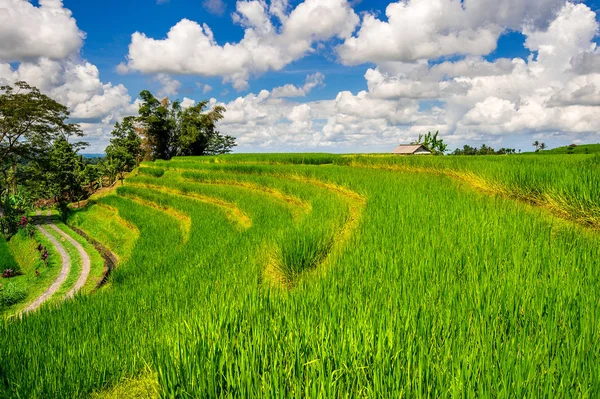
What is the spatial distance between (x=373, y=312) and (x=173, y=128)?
4021 cm

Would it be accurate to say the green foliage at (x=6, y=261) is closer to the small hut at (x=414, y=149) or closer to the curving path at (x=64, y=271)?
the curving path at (x=64, y=271)

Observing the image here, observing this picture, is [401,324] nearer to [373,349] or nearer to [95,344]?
[373,349]

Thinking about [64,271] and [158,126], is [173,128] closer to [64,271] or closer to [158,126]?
[158,126]

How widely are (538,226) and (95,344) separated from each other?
526 cm

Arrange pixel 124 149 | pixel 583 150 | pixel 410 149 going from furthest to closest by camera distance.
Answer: pixel 410 149 < pixel 124 149 < pixel 583 150

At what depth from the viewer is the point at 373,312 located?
2.12m

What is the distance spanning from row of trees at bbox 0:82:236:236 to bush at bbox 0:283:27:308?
39.5ft

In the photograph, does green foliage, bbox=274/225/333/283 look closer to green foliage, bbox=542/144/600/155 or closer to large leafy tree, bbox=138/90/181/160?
green foliage, bbox=542/144/600/155

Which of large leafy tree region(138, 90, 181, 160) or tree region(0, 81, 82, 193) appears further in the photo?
large leafy tree region(138, 90, 181, 160)

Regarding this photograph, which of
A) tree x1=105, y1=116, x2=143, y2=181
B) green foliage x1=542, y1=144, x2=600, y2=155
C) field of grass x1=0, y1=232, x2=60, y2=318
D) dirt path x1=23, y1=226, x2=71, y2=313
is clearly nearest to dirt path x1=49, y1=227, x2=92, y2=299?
dirt path x1=23, y1=226, x2=71, y2=313

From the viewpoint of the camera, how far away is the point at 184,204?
14.6 m

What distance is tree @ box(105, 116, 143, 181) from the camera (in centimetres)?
3372

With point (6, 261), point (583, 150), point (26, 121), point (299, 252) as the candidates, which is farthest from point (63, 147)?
point (583, 150)

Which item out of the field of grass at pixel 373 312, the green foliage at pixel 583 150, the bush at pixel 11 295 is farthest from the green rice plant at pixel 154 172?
the green foliage at pixel 583 150
